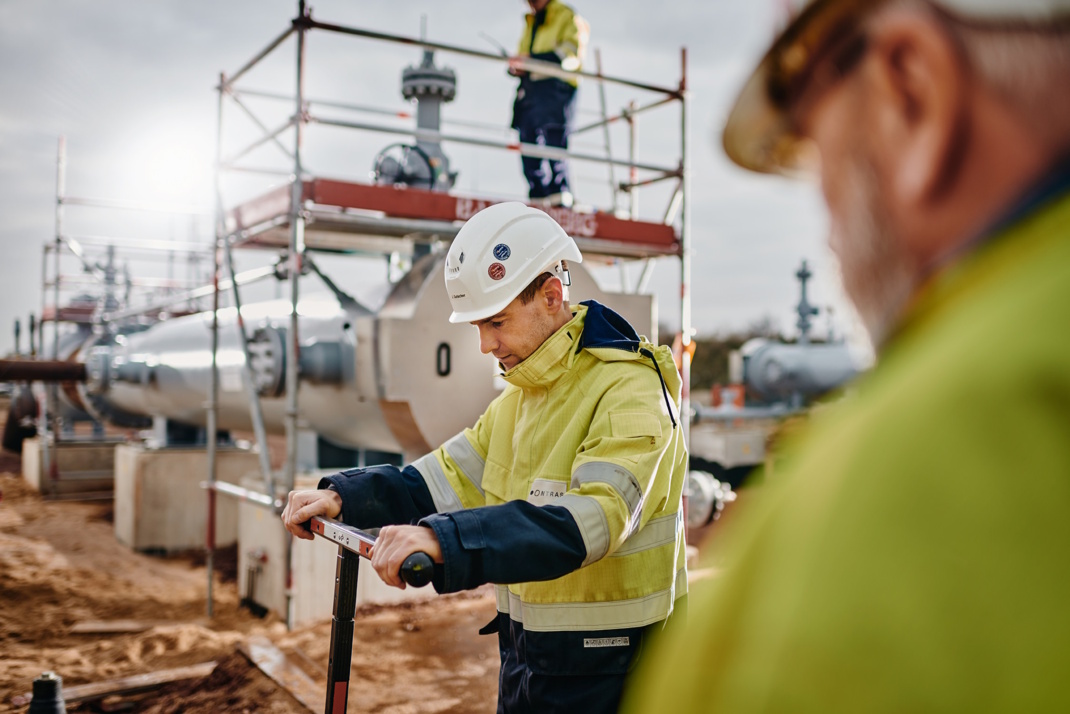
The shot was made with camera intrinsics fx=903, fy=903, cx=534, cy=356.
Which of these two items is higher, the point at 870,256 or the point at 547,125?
the point at 547,125

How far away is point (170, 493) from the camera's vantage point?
9312 millimetres

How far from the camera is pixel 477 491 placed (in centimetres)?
262

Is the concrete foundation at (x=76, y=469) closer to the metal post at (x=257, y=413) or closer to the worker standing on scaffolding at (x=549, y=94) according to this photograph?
the metal post at (x=257, y=413)

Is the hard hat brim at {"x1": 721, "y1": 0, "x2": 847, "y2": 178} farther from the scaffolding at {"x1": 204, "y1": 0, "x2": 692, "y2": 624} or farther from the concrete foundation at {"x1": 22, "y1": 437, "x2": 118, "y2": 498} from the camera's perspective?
the concrete foundation at {"x1": 22, "y1": 437, "x2": 118, "y2": 498}

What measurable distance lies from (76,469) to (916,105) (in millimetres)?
14030

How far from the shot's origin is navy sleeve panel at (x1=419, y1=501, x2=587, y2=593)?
5.59 ft

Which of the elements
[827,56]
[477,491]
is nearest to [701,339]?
[477,491]

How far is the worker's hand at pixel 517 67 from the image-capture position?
19.2 feet

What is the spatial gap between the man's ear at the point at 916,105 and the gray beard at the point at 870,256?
26 mm

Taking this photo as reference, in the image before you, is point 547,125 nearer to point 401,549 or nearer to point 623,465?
point 623,465

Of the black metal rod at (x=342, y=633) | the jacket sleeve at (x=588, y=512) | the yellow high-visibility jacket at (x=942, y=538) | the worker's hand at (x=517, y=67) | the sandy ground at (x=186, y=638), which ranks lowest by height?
the sandy ground at (x=186, y=638)

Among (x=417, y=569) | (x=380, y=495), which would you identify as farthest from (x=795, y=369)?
(x=417, y=569)

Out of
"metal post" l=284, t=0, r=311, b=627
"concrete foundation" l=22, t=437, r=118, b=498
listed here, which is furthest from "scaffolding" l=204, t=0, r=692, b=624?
"concrete foundation" l=22, t=437, r=118, b=498

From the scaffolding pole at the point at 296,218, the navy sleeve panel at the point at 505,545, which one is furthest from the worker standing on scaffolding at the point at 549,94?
the navy sleeve panel at the point at 505,545
